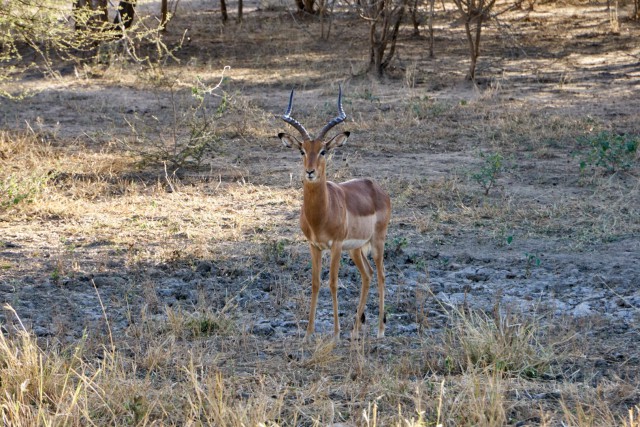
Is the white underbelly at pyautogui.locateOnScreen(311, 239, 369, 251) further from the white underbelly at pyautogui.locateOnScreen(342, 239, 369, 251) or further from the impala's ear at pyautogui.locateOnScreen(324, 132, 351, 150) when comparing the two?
the impala's ear at pyautogui.locateOnScreen(324, 132, 351, 150)

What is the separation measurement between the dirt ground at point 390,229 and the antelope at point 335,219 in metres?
0.32

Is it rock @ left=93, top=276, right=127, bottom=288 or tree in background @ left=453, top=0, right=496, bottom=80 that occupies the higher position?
tree in background @ left=453, top=0, right=496, bottom=80

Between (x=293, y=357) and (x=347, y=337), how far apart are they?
0.74 m

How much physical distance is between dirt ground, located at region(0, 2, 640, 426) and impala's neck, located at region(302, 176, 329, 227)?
0.78 m

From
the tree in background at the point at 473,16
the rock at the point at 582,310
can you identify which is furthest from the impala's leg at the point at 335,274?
the tree in background at the point at 473,16

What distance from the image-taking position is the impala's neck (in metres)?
6.17

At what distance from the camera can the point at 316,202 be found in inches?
243

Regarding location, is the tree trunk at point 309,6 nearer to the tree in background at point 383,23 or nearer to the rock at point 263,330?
the tree in background at point 383,23

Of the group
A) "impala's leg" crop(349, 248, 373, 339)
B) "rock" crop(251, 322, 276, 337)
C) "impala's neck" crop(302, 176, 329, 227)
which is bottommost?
"rock" crop(251, 322, 276, 337)

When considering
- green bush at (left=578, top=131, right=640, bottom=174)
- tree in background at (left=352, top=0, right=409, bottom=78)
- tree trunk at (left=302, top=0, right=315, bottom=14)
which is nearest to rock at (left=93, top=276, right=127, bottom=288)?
green bush at (left=578, top=131, right=640, bottom=174)

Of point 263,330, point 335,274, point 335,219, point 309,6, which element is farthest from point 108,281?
point 309,6

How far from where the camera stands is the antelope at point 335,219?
617cm

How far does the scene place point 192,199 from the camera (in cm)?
970

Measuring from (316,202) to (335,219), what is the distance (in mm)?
168
